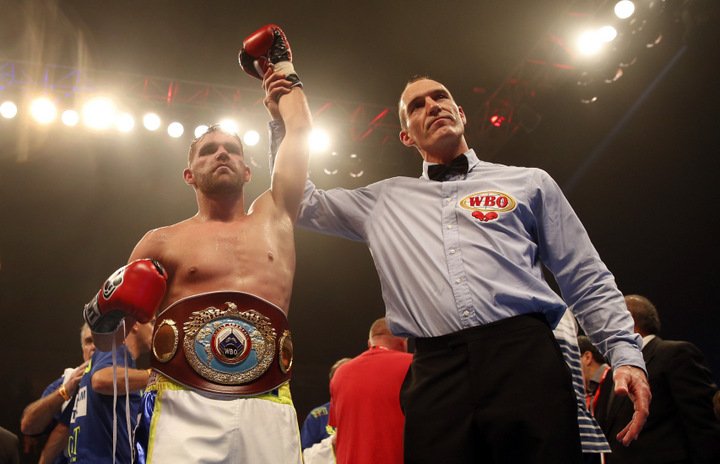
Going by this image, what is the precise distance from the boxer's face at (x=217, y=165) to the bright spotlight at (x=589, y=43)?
12.1 ft

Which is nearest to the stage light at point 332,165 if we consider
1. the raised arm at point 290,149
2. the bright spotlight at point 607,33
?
the bright spotlight at point 607,33

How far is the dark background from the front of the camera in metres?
5.25

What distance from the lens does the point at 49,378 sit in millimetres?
7281

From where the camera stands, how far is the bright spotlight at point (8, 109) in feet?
18.0

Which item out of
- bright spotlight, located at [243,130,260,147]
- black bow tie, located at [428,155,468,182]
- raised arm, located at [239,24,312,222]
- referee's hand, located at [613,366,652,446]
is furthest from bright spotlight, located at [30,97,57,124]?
referee's hand, located at [613,366,652,446]

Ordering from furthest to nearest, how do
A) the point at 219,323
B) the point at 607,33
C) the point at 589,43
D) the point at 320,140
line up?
the point at 320,140
the point at 589,43
the point at 607,33
the point at 219,323

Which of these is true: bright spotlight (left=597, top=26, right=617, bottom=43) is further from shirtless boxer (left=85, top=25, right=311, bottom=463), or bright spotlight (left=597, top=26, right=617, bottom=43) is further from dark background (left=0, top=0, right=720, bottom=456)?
shirtless boxer (left=85, top=25, right=311, bottom=463)

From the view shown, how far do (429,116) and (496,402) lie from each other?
90cm

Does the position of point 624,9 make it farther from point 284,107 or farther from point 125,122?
point 125,122

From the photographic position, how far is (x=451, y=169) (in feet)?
5.99

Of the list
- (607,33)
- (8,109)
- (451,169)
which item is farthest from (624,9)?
(8,109)

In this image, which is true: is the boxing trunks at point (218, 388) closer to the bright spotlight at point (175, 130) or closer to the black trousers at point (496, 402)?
the black trousers at point (496, 402)

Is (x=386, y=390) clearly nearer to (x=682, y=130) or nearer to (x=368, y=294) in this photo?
(x=682, y=130)

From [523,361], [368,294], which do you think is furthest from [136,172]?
[523,361]
